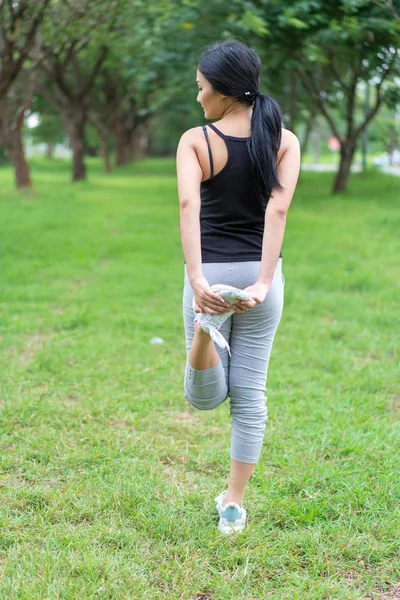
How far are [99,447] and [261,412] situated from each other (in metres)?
1.18

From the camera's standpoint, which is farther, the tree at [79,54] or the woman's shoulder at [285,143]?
the tree at [79,54]

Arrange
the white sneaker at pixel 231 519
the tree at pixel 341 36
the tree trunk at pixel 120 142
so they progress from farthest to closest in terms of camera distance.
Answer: the tree trunk at pixel 120 142
the tree at pixel 341 36
the white sneaker at pixel 231 519

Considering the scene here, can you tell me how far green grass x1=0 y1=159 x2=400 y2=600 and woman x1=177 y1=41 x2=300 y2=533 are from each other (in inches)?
25.8

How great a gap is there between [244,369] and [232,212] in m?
0.63

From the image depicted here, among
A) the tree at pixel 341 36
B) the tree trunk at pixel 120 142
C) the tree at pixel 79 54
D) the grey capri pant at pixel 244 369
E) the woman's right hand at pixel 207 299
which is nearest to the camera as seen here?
the woman's right hand at pixel 207 299

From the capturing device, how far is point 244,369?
255 centimetres

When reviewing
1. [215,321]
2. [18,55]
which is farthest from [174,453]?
[18,55]

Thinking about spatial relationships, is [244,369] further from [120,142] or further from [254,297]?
[120,142]

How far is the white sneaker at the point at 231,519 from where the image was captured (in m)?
2.66

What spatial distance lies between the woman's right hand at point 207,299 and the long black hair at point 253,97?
0.40m

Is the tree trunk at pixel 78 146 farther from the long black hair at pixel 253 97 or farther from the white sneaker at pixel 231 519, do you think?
the white sneaker at pixel 231 519

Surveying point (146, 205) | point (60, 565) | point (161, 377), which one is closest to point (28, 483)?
point (60, 565)

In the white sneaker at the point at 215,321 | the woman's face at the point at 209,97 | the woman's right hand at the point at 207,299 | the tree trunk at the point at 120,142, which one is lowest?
the tree trunk at the point at 120,142

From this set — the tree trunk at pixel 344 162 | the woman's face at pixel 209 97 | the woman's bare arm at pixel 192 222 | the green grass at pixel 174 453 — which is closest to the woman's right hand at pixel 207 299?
the woman's bare arm at pixel 192 222
